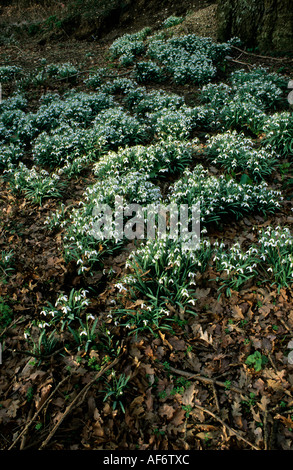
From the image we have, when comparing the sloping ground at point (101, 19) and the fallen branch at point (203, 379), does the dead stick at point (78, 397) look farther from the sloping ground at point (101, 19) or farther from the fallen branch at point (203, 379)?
the sloping ground at point (101, 19)

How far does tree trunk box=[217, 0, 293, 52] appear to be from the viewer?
7.88 meters

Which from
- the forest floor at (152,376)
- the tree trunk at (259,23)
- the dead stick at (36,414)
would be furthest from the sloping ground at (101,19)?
the dead stick at (36,414)

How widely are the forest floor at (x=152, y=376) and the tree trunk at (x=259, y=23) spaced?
8.21 metres

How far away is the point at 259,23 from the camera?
27.9 ft

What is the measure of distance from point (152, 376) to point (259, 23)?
10.2m

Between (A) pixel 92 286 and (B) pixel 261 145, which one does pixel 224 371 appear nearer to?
(A) pixel 92 286

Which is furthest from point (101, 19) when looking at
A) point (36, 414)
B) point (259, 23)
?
point (36, 414)

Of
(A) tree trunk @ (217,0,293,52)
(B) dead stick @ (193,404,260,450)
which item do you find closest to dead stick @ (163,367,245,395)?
(B) dead stick @ (193,404,260,450)

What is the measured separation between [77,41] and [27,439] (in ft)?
46.5

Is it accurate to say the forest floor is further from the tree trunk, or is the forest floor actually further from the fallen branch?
the tree trunk

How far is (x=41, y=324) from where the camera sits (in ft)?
10.6

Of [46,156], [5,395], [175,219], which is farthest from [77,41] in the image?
[5,395]

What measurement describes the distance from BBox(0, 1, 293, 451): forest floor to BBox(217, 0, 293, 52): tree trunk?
8.21 metres

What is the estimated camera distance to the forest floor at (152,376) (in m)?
2.56
